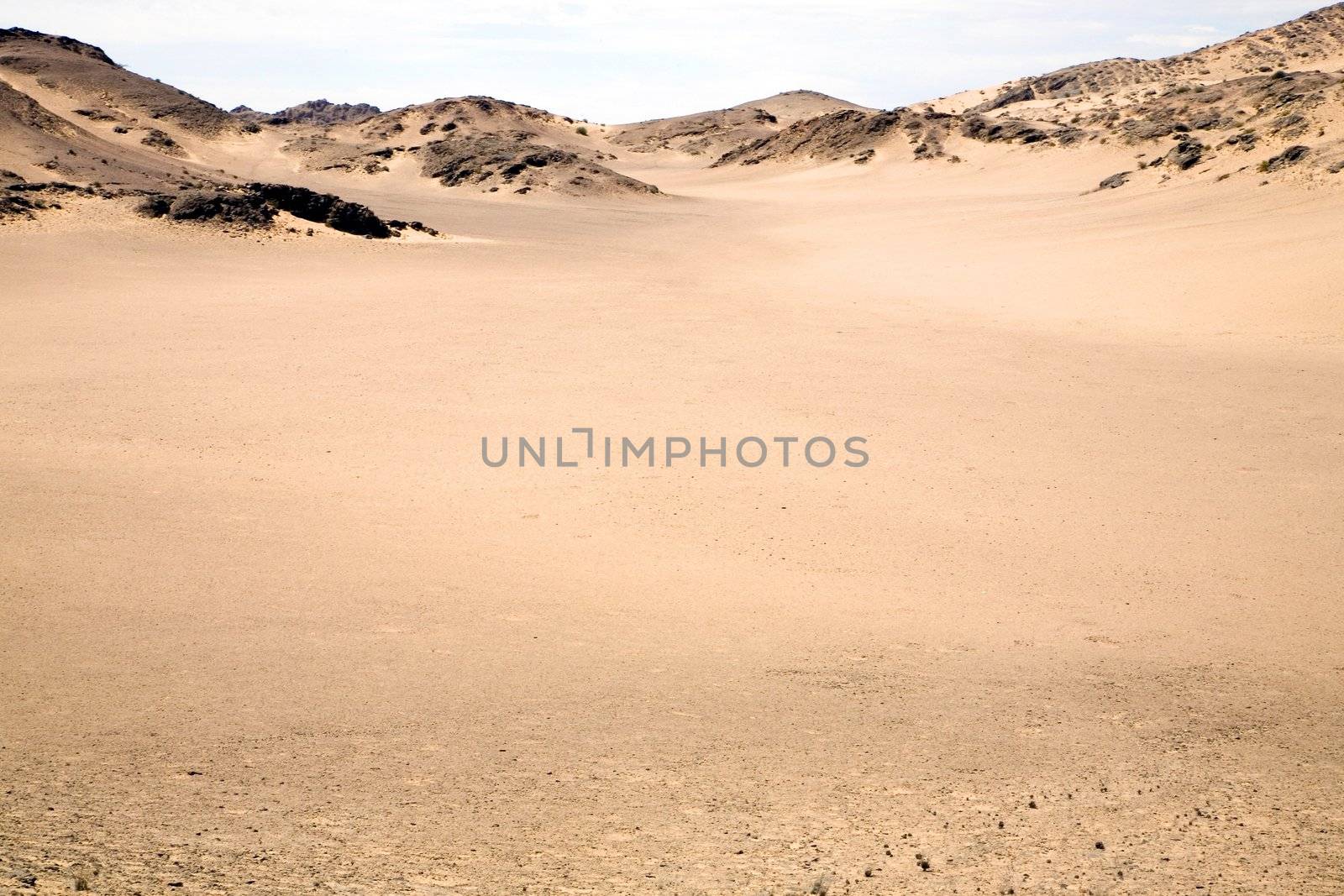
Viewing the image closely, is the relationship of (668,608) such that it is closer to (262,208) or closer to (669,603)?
(669,603)

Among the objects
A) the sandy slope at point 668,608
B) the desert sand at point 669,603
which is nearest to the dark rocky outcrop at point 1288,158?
the desert sand at point 669,603

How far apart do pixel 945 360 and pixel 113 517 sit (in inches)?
374

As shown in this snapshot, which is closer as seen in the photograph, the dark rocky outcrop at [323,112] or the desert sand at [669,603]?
the desert sand at [669,603]

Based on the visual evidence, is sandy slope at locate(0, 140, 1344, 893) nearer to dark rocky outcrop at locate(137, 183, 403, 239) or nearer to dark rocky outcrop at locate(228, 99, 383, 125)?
dark rocky outcrop at locate(137, 183, 403, 239)

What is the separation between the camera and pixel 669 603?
20.4ft


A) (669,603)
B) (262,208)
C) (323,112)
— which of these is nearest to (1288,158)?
(262,208)

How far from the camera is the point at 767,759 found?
439 centimetres

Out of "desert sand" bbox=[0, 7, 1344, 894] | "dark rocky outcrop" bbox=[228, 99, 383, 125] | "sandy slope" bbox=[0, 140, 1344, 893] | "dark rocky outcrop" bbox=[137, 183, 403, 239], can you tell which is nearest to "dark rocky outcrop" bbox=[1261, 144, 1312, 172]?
"desert sand" bbox=[0, 7, 1344, 894]

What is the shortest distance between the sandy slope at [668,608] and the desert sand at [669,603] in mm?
28

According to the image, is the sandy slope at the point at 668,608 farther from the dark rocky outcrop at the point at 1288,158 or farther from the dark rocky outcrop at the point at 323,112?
the dark rocky outcrop at the point at 323,112

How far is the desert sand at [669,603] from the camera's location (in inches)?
148

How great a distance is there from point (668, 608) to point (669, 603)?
85 millimetres

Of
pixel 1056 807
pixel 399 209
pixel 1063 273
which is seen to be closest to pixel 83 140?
pixel 399 209

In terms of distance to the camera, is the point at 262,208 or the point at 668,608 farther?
the point at 262,208
